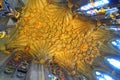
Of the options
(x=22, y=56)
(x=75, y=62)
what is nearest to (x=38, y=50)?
(x=22, y=56)

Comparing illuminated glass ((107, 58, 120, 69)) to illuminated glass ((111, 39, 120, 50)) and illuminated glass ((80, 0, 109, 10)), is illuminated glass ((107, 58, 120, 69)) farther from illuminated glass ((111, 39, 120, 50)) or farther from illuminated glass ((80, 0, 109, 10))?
illuminated glass ((80, 0, 109, 10))

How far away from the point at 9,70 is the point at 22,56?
1845 mm

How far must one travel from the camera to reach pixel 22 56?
11484mm

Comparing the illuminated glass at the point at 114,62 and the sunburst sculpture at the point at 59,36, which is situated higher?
the sunburst sculpture at the point at 59,36

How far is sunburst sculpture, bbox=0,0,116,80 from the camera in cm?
1171

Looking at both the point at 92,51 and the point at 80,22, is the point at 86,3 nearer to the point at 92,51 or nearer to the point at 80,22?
the point at 80,22

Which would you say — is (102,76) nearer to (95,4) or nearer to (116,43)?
(116,43)

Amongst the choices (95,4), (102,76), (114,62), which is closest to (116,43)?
(114,62)

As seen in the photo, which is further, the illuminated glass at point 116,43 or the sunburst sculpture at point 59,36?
the illuminated glass at point 116,43

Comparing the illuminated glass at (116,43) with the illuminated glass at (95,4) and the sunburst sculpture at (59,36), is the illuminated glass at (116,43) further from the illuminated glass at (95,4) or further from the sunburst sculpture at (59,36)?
the illuminated glass at (95,4)

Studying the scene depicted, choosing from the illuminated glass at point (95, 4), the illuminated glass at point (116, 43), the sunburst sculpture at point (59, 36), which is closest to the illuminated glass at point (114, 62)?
the sunburst sculpture at point (59, 36)

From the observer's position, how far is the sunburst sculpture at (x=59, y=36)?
11.7 meters

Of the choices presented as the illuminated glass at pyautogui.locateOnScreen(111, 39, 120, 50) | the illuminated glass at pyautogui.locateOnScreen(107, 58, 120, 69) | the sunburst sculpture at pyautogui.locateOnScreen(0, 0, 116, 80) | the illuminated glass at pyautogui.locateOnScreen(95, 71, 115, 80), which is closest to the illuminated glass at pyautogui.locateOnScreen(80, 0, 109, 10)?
the sunburst sculpture at pyautogui.locateOnScreen(0, 0, 116, 80)

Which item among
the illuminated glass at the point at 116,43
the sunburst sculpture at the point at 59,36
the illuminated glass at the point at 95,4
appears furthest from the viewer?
the illuminated glass at the point at 116,43
